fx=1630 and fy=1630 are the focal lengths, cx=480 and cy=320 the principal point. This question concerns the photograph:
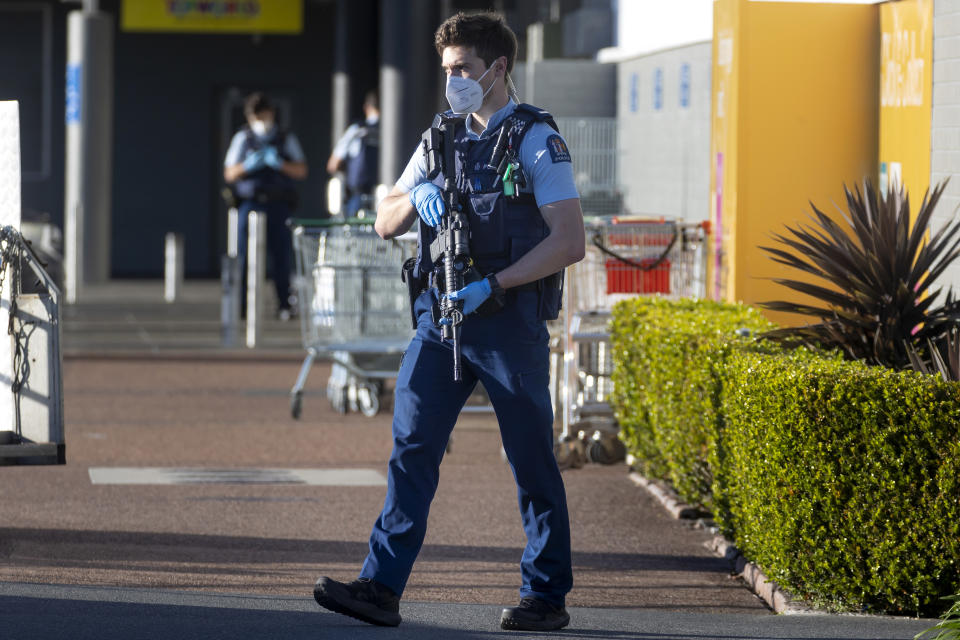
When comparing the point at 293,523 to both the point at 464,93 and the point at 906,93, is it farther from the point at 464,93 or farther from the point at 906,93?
the point at 906,93

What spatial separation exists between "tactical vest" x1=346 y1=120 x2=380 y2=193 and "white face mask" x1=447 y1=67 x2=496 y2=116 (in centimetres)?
1262

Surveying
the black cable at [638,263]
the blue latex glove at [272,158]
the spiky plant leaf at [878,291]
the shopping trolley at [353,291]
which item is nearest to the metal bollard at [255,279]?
the blue latex glove at [272,158]

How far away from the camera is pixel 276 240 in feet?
51.5

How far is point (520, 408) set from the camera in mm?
5082

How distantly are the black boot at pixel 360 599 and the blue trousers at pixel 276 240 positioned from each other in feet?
33.5

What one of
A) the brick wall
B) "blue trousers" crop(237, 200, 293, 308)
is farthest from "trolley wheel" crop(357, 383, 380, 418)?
"blue trousers" crop(237, 200, 293, 308)

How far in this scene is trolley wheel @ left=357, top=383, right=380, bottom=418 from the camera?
10.6m

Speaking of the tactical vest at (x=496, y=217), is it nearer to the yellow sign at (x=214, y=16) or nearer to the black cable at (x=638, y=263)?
the black cable at (x=638, y=263)

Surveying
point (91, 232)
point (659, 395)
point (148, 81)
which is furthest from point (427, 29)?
point (659, 395)

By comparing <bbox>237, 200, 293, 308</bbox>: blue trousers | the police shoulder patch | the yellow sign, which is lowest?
<bbox>237, 200, 293, 308</bbox>: blue trousers

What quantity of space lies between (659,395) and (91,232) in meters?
13.2

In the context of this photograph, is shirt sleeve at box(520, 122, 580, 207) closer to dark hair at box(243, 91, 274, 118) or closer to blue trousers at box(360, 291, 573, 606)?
blue trousers at box(360, 291, 573, 606)

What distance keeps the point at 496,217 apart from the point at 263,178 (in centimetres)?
1033

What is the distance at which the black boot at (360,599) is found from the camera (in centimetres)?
511
